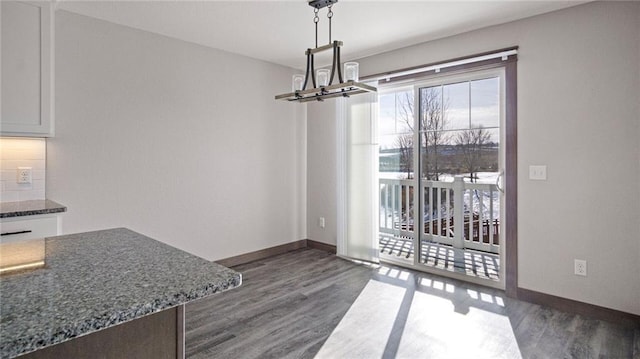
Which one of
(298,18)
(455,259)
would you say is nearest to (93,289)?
(298,18)

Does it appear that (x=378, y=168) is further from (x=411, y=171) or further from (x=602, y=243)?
(x=602, y=243)

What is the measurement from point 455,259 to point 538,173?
1339 mm

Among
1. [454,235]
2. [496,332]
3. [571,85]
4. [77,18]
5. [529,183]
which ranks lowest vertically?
[496,332]

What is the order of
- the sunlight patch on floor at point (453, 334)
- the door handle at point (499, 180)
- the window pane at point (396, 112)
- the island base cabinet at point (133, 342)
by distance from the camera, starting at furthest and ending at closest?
1. the window pane at point (396, 112)
2. the door handle at point (499, 180)
3. the sunlight patch on floor at point (453, 334)
4. the island base cabinet at point (133, 342)

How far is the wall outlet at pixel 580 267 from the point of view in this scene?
2.86 metres

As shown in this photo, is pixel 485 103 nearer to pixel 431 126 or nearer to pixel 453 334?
pixel 431 126

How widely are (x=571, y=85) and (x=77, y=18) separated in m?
4.20

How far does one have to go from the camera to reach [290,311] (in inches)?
116

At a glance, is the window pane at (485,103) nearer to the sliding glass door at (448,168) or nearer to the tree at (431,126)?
the sliding glass door at (448,168)

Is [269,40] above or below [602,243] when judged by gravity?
above

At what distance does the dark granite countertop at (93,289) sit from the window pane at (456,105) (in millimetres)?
3269

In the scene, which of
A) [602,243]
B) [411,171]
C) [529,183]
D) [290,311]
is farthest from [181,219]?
[602,243]

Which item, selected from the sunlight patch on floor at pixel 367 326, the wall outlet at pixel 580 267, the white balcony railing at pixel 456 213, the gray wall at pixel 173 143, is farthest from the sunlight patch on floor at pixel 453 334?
the gray wall at pixel 173 143

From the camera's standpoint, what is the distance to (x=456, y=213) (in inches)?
156
